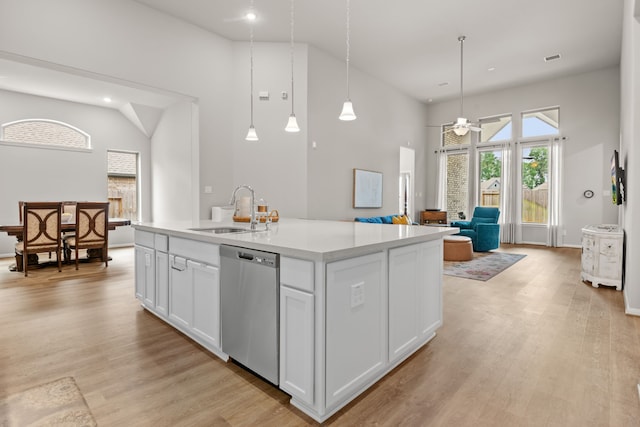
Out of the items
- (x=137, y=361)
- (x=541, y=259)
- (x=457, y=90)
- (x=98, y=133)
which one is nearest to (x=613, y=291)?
(x=541, y=259)

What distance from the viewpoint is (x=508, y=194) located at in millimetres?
8109

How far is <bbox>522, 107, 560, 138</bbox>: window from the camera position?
764 centimetres

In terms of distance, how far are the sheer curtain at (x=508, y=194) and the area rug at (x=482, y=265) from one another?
1.93 meters

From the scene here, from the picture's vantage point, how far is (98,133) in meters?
7.14

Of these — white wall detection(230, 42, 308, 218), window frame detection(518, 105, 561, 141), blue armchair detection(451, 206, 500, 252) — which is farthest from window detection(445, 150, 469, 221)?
white wall detection(230, 42, 308, 218)

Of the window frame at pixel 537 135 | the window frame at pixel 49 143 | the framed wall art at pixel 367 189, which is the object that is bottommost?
the framed wall art at pixel 367 189

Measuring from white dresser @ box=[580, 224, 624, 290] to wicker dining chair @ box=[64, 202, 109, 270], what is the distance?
6830 millimetres

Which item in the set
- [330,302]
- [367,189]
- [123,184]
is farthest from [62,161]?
[330,302]

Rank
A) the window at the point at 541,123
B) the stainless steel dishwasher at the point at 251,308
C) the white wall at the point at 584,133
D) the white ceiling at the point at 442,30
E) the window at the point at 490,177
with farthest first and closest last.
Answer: the window at the point at 490,177, the window at the point at 541,123, the white wall at the point at 584,133, the white ceiling at the point at 442,30, the stainless steel dishwasher at the point at 251,308

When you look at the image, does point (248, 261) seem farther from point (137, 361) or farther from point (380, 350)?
point (137, 361)

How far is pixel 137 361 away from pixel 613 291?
16.2ft

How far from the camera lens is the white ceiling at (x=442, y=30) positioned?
4.68 meters

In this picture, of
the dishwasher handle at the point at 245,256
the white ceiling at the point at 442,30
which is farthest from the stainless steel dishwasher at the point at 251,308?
the white ceiling at the point at 442,30

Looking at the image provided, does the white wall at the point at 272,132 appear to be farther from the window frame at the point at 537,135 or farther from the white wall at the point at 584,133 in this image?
the white wall at the point at 584,133
